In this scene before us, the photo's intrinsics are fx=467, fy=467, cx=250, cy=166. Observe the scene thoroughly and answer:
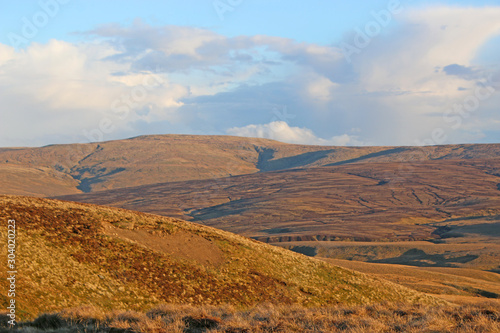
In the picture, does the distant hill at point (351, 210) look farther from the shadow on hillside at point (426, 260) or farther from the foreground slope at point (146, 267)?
the foreground slope at point (146, 267)

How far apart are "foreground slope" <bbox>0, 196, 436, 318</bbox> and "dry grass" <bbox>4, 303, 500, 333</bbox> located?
12.2ft

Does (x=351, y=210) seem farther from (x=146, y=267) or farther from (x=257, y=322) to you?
(x=257, y=322)

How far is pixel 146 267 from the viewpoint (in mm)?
22984

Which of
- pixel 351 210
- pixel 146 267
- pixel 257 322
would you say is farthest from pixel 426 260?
pixel 351 210

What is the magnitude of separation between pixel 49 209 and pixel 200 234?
8973 mm

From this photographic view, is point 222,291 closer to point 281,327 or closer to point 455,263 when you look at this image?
point 281,327

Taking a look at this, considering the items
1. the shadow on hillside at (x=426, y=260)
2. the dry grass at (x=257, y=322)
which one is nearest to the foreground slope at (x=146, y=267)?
the dry grass at (x=257, y=322)

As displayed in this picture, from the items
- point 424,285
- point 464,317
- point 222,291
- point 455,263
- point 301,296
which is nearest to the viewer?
point 464,317

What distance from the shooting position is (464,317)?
14398 mm

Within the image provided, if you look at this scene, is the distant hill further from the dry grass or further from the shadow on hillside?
the dry grass

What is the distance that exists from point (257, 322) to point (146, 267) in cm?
1139

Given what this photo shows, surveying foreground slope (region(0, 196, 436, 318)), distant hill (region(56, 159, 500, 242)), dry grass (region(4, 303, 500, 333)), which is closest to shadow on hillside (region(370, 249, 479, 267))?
distant hill (region(56, 159, 500, 242))

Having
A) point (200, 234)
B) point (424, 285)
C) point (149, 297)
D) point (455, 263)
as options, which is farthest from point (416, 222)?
point (149, 297)

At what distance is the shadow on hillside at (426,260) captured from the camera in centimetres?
6904
